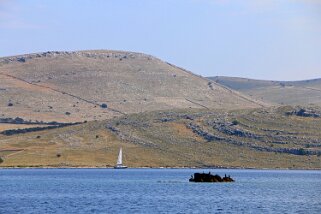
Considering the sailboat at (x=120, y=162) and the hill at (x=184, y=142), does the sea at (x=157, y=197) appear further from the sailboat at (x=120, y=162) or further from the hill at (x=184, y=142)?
the hill at (x=184, y=142)

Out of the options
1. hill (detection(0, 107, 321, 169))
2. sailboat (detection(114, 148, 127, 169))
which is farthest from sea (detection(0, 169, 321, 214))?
hill (detection(0, 107, 321, 169))

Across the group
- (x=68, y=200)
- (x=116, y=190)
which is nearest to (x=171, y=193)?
(x=116, y=190)

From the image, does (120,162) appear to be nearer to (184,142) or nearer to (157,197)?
(184,142)

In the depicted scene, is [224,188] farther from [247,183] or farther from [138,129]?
[138,129]

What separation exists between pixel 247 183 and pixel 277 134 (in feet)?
195

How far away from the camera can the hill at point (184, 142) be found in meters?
169

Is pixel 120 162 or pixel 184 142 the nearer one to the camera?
pixel 120 162

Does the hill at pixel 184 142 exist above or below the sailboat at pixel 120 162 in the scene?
above

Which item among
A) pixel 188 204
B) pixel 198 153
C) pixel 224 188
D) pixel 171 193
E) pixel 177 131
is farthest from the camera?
pixel 177 131

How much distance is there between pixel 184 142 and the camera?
17825 cm

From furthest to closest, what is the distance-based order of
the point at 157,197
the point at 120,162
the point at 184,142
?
the point at 184,142 → the point at 120,162 → the point at 157,197

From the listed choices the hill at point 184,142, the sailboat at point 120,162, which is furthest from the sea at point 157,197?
the hill at point 184,142

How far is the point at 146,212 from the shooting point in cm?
7219

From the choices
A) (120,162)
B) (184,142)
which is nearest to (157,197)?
(120,162)
